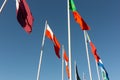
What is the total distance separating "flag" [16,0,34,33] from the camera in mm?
16400

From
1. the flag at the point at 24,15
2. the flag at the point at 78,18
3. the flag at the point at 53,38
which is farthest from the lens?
the flag at the point at 53,38

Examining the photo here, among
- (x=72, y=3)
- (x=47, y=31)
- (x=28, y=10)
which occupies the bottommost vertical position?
(x=28, y=10)

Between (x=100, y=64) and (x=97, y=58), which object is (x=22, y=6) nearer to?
(x=97, y=58)

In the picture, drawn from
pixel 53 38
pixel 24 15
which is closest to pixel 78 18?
pixel 53 38

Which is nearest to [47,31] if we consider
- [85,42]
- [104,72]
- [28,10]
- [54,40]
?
[54,40]

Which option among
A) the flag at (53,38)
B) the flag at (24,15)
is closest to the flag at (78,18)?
the flag at (53,38)

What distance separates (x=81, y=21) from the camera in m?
25.5

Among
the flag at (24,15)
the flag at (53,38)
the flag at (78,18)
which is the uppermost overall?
the flag at (78,18)

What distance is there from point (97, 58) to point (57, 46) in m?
8.24

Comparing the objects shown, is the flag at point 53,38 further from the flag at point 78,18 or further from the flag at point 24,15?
the flag at point 24,15

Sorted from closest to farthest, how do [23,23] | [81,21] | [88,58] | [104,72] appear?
[23,23] → [81,21] → [88,58] → [104,72]

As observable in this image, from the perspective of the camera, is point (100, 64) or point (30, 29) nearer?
point (30, 29)

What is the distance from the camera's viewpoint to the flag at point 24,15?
16400 mm

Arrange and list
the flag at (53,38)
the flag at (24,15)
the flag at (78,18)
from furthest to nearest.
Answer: the flag at (53,38) → the flag at (78,18) → the flag at (24,15)
